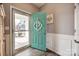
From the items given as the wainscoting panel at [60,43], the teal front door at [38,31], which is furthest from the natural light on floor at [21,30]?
the wainscoting panel at [60,43]

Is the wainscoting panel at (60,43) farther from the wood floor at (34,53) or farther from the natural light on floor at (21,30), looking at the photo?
the natural light on floor at (21,30)

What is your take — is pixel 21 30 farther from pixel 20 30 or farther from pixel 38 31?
pixel 38 31

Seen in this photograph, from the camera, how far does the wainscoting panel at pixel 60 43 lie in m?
2.00

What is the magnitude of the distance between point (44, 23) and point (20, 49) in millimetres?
620

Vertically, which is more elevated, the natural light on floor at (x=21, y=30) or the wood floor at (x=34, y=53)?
the natural light on floor at (x=21, y=30)

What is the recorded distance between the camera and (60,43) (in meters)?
2.04

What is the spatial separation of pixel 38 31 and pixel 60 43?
435mm

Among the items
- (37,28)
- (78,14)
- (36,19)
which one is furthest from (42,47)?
(78,14)

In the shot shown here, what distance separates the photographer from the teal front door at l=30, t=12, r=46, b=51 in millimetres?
2064

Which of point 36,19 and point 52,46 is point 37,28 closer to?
point 36,19

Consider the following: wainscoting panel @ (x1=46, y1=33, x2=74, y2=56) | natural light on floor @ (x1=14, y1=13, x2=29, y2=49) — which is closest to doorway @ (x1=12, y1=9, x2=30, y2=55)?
natural light on floor @ (x1=14, y1=13, x2=29, y2=49)

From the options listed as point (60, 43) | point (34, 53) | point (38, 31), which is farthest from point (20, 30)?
point (60, 43)

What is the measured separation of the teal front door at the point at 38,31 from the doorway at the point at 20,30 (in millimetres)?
95

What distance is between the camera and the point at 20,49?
2.07m
